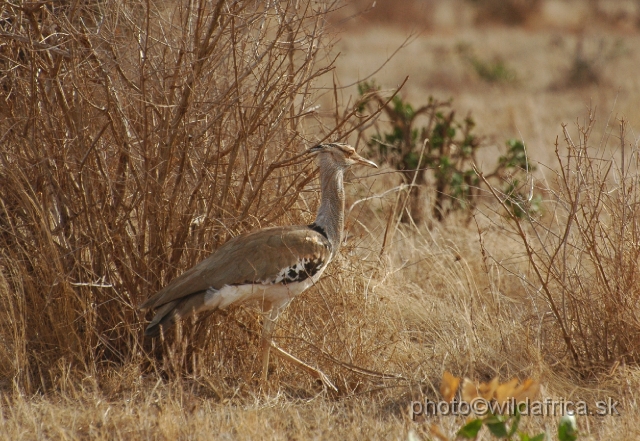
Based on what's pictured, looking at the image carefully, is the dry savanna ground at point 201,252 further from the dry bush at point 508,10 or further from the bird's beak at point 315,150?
the dry bush at point 508,10

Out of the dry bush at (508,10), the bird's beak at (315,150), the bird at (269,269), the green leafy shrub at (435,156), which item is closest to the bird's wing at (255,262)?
the bird at (269,269)

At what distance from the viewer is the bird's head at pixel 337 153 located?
3688mm

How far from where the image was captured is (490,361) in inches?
144

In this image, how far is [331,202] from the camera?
3773mm

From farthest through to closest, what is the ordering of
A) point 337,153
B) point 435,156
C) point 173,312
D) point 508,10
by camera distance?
1. point 508,10
2. point 435,156
3. point 337,153
4. point 173,312

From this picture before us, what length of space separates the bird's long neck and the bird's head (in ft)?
0.07

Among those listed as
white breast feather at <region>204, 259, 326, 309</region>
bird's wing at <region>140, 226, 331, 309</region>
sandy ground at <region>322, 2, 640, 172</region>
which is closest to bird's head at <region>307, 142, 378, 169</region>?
bird's wing at <region>140, 226, 331, 309</region>

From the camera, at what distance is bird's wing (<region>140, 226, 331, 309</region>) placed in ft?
11.3

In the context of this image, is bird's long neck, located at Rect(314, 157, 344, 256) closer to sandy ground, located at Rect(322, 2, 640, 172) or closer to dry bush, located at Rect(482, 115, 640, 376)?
dry bush, located at Rect(482, 115, 640, 376)

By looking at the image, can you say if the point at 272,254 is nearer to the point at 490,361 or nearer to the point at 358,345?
the point at 358,345

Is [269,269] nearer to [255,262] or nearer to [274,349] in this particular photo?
[255,262]

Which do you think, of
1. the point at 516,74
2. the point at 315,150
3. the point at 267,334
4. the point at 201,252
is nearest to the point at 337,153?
the point at 315,150

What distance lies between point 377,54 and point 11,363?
10.8 m

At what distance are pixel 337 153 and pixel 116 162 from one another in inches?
37.8
